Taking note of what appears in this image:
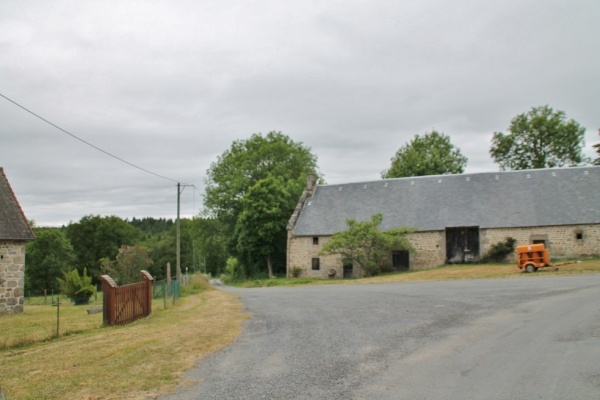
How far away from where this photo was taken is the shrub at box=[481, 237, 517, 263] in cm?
3769

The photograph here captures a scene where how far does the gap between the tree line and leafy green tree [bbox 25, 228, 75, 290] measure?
123 millimetres

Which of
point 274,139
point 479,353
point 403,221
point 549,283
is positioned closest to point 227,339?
point 479,353

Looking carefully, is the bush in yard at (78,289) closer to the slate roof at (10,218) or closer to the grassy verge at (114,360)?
the slate roof at (10,218)

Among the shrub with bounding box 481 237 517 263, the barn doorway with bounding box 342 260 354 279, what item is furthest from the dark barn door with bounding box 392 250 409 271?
the shrub with bounding box 481 237 517 263

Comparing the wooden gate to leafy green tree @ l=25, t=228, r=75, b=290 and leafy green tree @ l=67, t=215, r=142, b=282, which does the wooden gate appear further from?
leafy green tree @ l=67, t=215, r=142, b=282

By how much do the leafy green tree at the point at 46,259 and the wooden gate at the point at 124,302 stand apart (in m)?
55.3

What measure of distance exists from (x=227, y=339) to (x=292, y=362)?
10.7ft

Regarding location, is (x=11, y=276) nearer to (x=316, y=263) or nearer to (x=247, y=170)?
(x=316, y=263)

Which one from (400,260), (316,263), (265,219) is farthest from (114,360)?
(265,219)

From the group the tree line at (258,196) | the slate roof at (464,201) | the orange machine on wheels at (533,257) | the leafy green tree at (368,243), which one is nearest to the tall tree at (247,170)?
the tree line at (258,196)

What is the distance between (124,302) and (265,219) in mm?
33084

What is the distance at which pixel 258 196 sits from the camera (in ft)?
164

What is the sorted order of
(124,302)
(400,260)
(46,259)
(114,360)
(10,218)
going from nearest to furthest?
(114,360) → (124,302) → (10,218) → (400,260) → (46,259)

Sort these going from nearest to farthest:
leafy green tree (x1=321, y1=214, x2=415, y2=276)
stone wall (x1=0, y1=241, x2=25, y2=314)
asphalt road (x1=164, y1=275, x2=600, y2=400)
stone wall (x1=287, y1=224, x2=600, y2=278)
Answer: asphalt road (x1=164, y1=275, x2=600, y2=400), stone wall (x1=0, y1=241, x2=25, y2=314), stone wall (x1=287, y1=224, x2=600, y2=278), leafy green tree (x1=321, y1=214, x2=415, y2=276)
